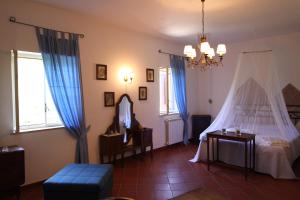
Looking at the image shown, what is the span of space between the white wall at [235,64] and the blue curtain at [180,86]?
36.6 inches

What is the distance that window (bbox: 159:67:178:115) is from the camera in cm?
571

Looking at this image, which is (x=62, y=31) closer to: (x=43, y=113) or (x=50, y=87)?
(x=50, y=87)

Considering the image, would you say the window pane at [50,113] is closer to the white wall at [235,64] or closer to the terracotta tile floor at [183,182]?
the terracotta tile floor at [183,182]

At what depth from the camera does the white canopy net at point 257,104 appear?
416 centimetres

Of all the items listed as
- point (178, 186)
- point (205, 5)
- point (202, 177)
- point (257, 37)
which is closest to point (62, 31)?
point (205, 5)

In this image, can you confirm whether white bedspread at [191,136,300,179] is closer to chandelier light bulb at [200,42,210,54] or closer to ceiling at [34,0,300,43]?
chandelier light bulb at [200,42,210,54]

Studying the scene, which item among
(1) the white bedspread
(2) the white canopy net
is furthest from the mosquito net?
(1) the white bedspread

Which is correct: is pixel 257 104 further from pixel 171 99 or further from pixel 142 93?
pixel 142 93

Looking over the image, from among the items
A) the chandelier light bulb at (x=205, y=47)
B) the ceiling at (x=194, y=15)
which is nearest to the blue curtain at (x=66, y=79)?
the ceiling at (x=194, y=15)

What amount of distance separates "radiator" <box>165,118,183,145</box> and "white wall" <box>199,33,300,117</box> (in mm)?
1143

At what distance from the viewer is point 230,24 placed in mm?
4383

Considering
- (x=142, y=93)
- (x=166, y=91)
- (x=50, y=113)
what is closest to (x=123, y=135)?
(x=142, y=93)

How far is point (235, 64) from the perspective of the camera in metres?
6.00

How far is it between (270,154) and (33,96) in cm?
391
